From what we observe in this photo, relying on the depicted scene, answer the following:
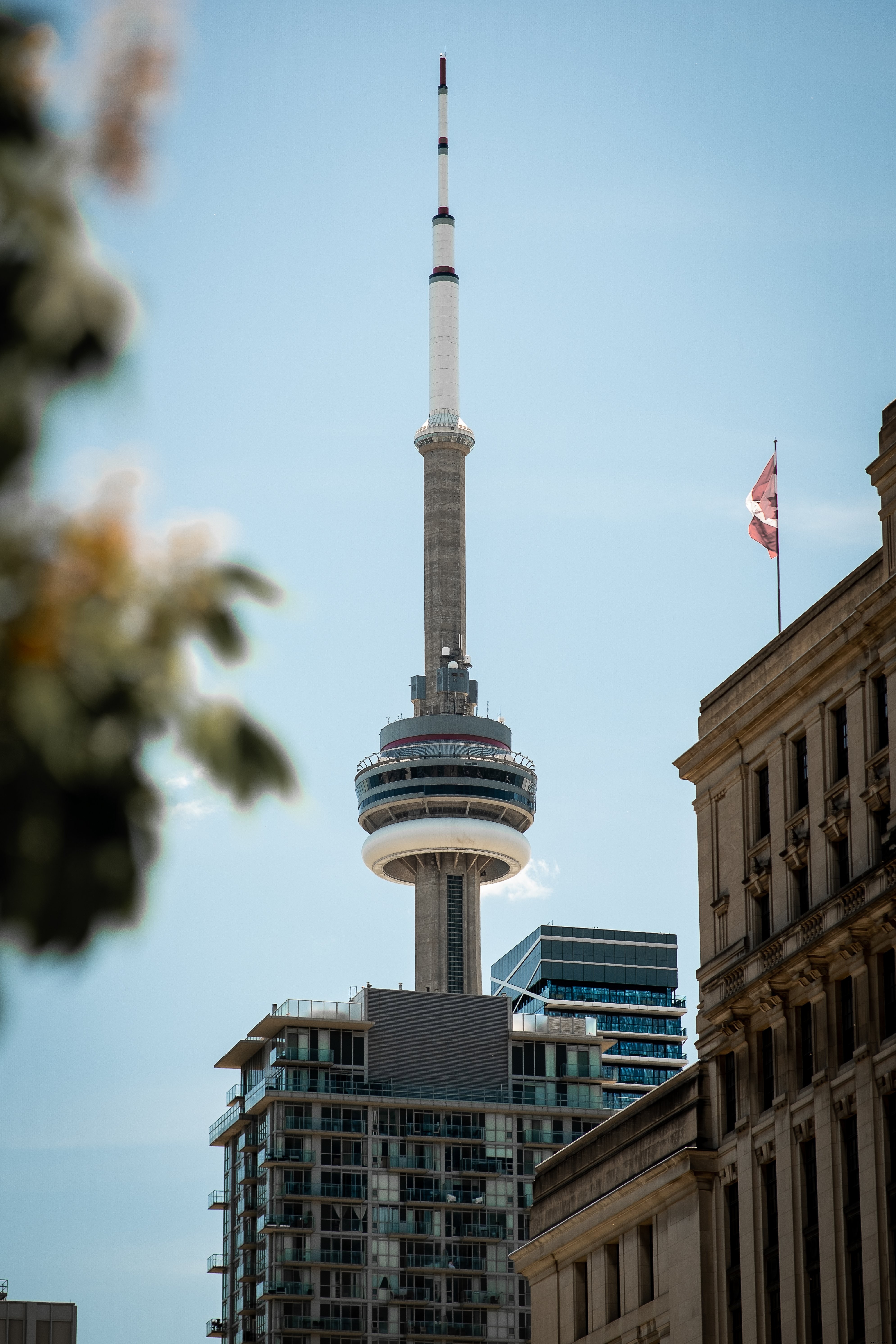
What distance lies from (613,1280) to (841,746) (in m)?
25.5

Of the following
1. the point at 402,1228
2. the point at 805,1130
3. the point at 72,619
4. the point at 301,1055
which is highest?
the point at 301,1055

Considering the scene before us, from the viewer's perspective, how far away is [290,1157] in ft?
627

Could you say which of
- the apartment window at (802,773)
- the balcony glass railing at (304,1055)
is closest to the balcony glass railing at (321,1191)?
the balcony glass railing at (304,1055)

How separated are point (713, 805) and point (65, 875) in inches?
3152

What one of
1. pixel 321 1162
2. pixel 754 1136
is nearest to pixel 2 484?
pixel 754 1136

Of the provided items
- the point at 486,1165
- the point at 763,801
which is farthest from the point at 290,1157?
the point at 763,801

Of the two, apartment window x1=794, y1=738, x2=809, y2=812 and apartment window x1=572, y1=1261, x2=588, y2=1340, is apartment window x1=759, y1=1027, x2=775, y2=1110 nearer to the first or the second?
apartment window x1=794, y1=738, x2=809, y2=812

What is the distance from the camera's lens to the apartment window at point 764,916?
266ft

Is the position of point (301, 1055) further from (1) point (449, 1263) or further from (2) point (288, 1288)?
(1) point (449, 1263)

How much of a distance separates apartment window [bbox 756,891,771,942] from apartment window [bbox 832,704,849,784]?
6.69 meters

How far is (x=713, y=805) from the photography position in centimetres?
8694

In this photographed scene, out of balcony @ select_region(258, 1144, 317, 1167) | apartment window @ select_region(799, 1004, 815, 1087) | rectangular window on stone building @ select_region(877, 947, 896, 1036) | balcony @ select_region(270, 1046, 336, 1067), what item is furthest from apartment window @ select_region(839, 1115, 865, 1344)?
balcony @ select_region(270, 1046, 336, 1067)

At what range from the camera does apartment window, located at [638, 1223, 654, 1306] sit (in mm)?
85250

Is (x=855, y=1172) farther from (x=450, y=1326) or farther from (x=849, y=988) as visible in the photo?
(x=450, y=1326)
